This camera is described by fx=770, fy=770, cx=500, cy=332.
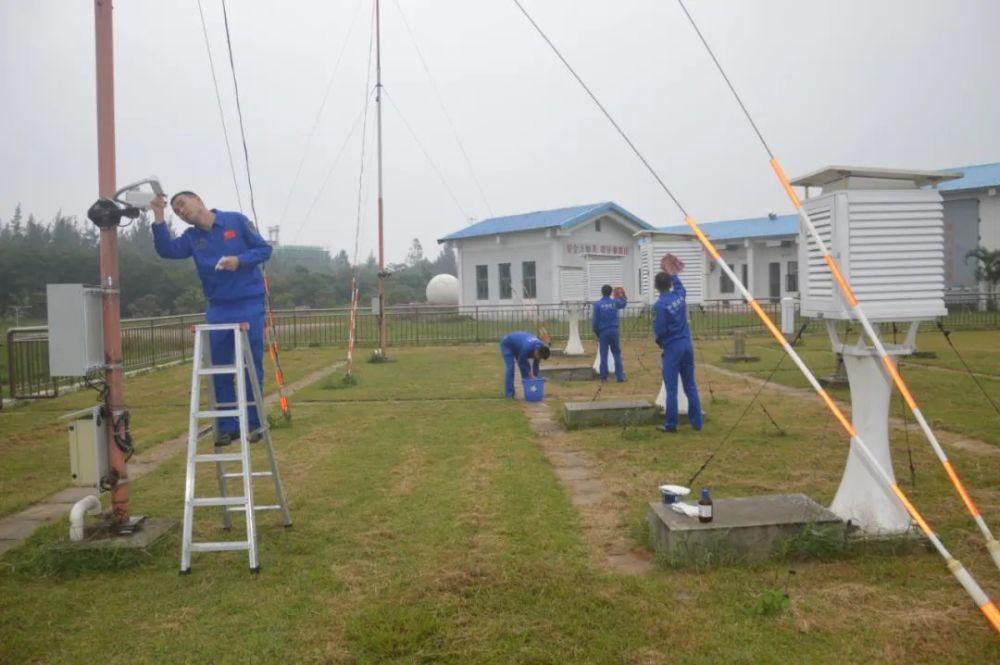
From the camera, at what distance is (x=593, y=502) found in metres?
6.33

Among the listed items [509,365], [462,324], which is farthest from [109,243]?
[462,324]

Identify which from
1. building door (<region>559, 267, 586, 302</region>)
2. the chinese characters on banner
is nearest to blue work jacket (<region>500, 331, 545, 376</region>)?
building door (<region>559, 267, 586, 302</region>)

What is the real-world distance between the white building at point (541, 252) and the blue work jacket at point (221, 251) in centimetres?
2632

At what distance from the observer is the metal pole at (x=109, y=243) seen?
17.7 ft

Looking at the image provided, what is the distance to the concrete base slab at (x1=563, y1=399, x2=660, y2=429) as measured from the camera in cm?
991

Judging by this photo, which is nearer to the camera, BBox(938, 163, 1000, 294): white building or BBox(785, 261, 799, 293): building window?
BBox(938, 163, 1000, 294): white building

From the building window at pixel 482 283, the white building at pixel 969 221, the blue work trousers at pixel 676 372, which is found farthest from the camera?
the building window at pixel 482 283

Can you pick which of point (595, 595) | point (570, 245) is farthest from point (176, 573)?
point (570, 245)

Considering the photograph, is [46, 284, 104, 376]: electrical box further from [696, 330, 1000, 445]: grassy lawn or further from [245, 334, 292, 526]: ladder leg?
[696, 330, 1000, 445]: grassy lawn

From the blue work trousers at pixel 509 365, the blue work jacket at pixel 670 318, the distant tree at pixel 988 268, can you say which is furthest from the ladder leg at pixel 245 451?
the distant tree at pixel 988 268

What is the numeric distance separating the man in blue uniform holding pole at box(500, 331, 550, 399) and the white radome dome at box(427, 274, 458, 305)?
36007mm

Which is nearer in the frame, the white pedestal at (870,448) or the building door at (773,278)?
the white pedestal at (870,448)

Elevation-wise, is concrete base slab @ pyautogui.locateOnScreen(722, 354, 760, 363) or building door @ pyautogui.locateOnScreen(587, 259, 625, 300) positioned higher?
building door @ pyautogui.locateOnScreen(587, 259, 625, 300)

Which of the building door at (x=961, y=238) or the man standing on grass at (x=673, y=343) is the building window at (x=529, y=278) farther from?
the man standing on grass at (x=673, y=343)
